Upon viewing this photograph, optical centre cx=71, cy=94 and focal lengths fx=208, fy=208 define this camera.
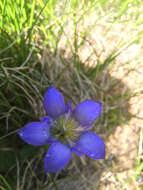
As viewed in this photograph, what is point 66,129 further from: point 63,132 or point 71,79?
point 71,79

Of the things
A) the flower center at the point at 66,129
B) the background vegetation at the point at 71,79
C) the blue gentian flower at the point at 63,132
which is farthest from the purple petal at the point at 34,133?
the background vegetation at the point at 71,79

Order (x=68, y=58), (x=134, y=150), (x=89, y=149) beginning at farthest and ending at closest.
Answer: (x=134, y=150) → (x=68, y=58) → (x=89, y=149)

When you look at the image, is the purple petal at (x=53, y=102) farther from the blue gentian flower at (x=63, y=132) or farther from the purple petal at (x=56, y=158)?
the purple petal at (x=56, y=158)

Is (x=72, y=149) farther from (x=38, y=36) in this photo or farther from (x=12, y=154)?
(x=38, y=36)

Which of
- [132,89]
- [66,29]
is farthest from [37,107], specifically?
[132,89]

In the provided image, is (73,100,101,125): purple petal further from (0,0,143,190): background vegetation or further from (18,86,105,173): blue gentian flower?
(0,0,143,190): background vegetation

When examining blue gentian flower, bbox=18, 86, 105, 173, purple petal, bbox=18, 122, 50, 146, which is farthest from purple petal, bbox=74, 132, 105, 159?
purple petal, bbox=18, 122, 50, 146
